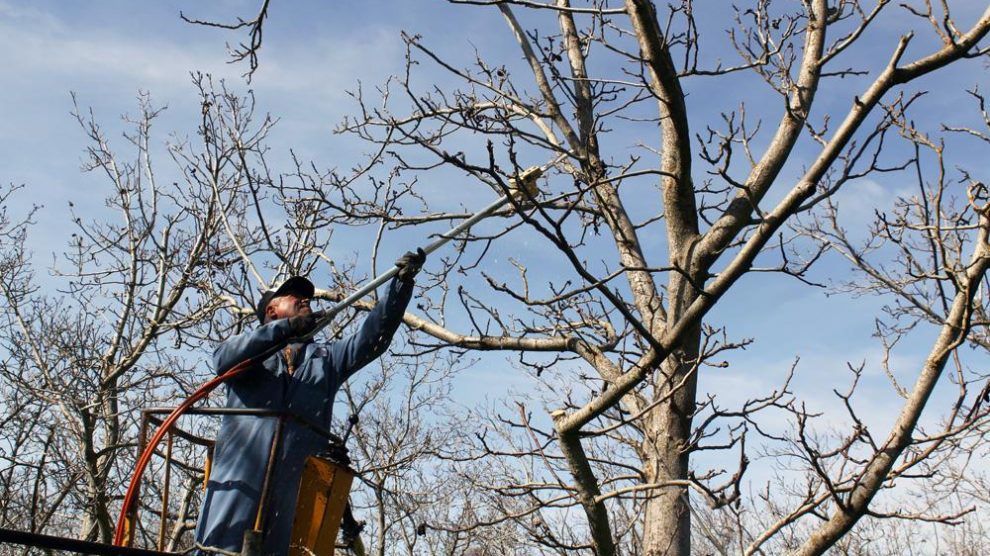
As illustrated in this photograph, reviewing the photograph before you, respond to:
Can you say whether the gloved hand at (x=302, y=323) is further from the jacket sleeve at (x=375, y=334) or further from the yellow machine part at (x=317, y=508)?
the yellow machine part at (x=317, y=508)

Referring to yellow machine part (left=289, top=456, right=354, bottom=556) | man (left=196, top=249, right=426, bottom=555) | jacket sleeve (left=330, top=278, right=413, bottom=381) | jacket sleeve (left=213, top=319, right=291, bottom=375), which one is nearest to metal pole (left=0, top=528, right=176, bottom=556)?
man (left=196, top=249, right=426, bottom=555)

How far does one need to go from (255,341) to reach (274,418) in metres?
0.35

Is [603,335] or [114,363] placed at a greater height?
[114,363]

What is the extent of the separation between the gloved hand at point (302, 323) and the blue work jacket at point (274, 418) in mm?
31

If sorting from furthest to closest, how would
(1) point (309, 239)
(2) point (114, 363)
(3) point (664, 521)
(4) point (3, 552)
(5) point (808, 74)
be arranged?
(4) point (3, 552) → (2) point (114, 363) → (1) point (309, 239) → (5) point (808, 74) → (3) point (664, 521)

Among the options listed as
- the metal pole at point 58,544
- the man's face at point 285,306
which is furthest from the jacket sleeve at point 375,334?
the metal pole at point 58,544

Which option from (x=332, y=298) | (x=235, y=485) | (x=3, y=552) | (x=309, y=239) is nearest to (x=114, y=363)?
(x=309, y=239)

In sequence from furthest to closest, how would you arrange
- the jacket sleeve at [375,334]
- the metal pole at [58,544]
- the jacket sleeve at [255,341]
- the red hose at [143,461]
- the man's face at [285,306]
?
1. the man's face at [285,306]
2. the jacket sleeve at [375,334]
3. the jacket sleeve at [255,341]
4. the red hose at [143,461]
5. the metal pole at [58,544]

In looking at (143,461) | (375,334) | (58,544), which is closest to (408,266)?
(375,334)

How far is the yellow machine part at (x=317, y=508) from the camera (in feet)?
12.6

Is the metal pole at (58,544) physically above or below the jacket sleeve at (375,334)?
below

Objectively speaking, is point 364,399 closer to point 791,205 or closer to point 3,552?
point 3,552

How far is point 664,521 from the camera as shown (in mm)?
4867

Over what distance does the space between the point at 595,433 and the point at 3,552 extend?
642 inches
